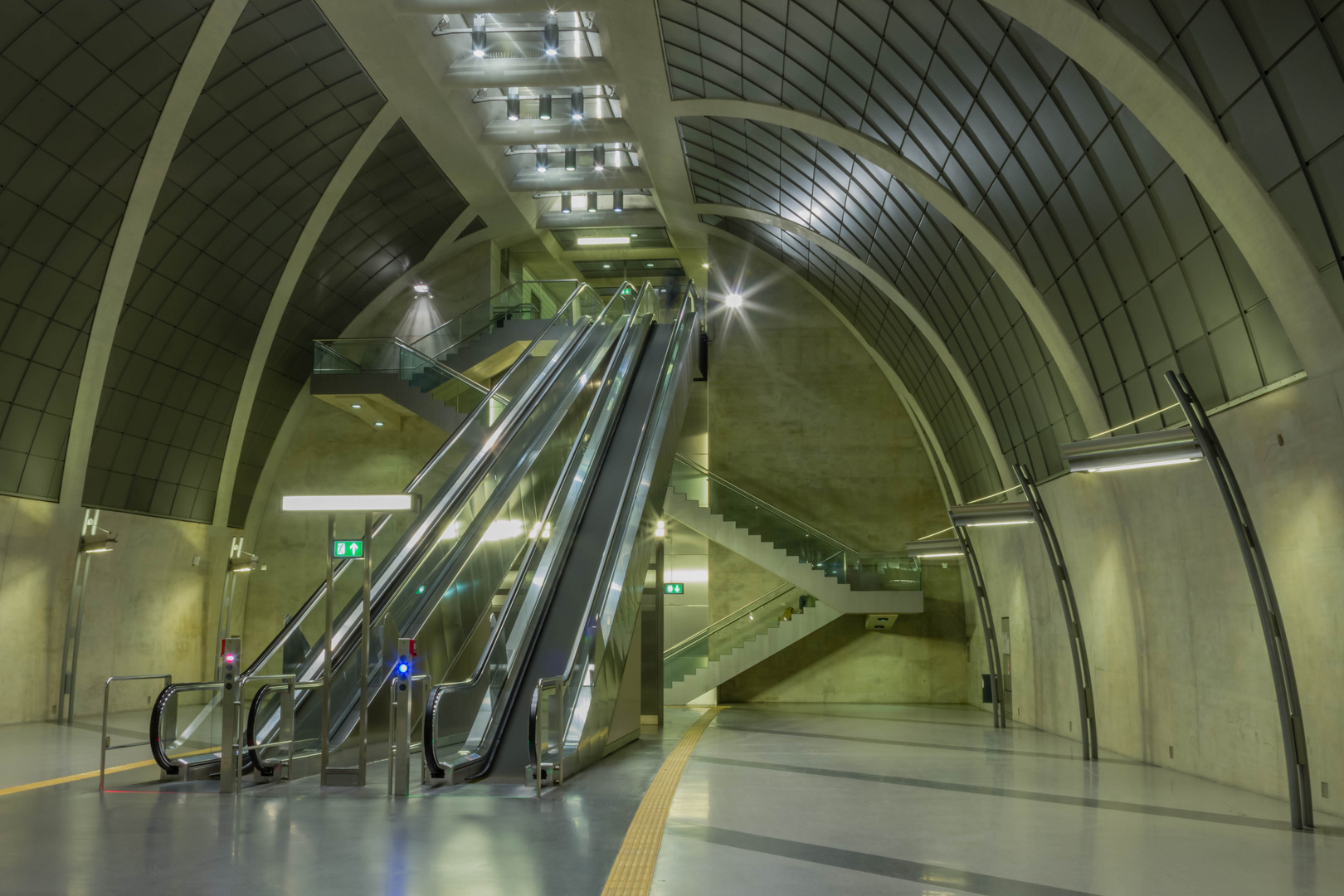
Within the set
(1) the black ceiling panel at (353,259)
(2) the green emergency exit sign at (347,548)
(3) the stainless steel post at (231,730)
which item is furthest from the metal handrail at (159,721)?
(1) the black ceiling panel at (353,259)

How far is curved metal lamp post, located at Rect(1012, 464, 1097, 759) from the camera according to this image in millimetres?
13039

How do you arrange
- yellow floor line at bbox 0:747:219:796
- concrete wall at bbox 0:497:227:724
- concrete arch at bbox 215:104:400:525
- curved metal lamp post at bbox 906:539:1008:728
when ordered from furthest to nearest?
concrete arch at bbox 215:104:400:525 < concrete wall at bbox 0:497:227:724 < curved metal lamp post at bbox 906:539:1008:728 < yellow floor line at bbox 0:747:219:796

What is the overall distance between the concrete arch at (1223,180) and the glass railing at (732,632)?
548 inches

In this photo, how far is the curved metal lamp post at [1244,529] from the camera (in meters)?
8.15

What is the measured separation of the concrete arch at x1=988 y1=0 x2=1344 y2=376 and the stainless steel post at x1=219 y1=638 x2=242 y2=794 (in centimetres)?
913

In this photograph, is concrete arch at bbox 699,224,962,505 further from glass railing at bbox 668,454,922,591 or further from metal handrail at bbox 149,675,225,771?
metal handrail at bbox 149,675,225,771

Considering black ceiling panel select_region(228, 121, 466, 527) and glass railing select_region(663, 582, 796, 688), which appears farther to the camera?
black ceiling panel select_region(228, 121, 466, 527)

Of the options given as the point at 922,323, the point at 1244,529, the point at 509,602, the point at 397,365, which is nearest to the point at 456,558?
the point at 509,602

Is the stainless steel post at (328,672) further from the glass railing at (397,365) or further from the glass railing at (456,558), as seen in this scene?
the glass railing at (397,365)

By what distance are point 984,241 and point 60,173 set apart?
13.7 m

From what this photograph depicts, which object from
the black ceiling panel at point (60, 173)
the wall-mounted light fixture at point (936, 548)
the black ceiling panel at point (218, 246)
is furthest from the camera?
the wall-mounted light fixture at point (936, 548)

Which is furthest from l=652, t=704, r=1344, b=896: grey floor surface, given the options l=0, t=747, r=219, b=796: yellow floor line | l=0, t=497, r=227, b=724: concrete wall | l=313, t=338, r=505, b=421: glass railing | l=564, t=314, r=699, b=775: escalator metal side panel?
l=0, t=497, r=227, b=724: concrete wall

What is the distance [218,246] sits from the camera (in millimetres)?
19797

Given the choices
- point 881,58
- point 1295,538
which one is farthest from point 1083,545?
point 881,58
